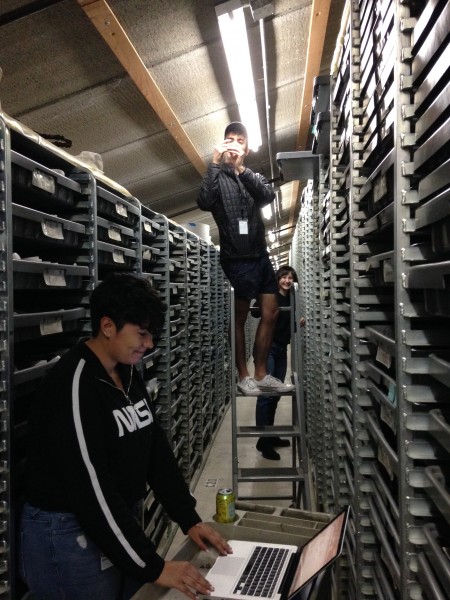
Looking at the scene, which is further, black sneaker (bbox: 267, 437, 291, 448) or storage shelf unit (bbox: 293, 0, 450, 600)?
black sneaker (bbox: 267, 437, 291, 448)

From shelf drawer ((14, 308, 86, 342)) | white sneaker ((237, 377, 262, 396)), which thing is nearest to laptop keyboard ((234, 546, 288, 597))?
shelf drawer ((14, 308, 86, 342))

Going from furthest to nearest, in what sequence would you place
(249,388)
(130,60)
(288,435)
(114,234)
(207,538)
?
(288,435) < (249,388) < (130,60) < (114,234) < (207,538)

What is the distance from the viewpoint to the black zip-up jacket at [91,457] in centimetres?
158

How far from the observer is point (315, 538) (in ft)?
5.10

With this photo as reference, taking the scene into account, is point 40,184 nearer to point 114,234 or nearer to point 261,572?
point 114,234

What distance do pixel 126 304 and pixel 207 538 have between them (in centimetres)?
90

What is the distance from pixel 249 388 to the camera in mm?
3428

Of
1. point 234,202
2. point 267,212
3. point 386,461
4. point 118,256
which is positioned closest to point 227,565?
point 386,461

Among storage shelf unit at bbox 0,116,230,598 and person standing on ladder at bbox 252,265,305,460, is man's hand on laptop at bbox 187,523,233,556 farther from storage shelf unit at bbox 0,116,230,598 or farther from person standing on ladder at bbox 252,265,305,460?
person standing on ladder at bbox 252,265,305,460

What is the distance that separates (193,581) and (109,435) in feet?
1.78

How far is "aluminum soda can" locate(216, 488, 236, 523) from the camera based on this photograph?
1897 mm

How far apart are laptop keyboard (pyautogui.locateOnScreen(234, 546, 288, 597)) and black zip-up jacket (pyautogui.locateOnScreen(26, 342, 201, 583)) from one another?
0.27 metres

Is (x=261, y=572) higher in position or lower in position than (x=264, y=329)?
lower

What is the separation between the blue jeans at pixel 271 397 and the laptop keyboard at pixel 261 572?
3178 millimetres
